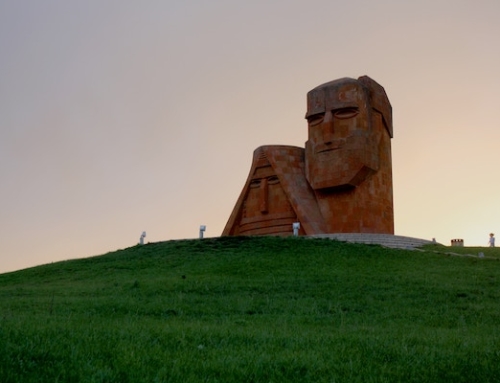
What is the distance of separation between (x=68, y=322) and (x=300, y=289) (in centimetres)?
602

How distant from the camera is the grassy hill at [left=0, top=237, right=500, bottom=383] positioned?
5820mm

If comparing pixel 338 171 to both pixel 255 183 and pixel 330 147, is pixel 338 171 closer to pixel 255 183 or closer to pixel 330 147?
pixel 330 147

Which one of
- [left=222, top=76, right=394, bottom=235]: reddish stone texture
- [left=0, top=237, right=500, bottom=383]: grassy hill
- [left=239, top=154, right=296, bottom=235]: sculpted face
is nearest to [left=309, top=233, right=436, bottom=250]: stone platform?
[left=222, top=76, right=394, bottom=235]: reddish stone texture

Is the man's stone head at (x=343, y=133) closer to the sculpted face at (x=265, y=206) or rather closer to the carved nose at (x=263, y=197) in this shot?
the sculpted face at (x=265, y=206)

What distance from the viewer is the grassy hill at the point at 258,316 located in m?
→ 5.82

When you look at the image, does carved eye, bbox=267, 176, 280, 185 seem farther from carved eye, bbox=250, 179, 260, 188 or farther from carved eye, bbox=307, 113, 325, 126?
carved eye, bbox=307, 113, 325, 126

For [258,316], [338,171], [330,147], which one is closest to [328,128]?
[330,147]

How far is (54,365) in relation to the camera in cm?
554

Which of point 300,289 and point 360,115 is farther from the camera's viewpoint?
point 360,115

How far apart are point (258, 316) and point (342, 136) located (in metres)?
15.0

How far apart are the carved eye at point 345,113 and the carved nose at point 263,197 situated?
4.50m

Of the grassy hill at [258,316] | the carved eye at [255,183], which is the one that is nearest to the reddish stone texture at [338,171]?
the carved eye at [255,183]

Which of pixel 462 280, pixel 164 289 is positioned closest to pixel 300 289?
pixel 164 289

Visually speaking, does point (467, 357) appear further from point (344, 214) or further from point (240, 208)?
point (240, 208)
